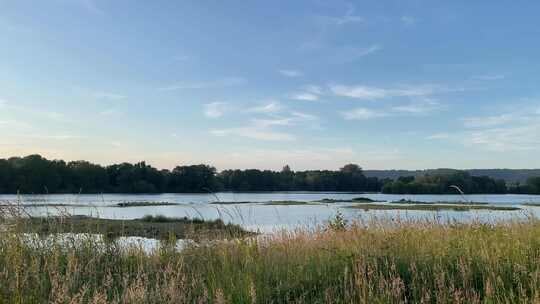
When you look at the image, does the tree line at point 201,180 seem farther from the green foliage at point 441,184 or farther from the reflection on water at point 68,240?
the reflection on water at point 68,240

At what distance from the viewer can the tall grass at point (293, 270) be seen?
519cm


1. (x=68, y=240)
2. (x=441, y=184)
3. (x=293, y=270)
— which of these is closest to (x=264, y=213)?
(x=68, y=240)

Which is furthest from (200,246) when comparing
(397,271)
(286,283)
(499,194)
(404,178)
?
(404,178)

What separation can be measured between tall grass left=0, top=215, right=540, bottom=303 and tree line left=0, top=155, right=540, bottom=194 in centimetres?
4234

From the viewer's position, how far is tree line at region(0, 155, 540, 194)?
6341cm

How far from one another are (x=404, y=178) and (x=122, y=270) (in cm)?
11020

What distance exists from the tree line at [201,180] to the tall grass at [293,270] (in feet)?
139

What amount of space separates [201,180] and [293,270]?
77.6 meters

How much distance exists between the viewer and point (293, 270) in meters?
6.67

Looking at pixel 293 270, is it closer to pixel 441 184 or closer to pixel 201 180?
pixel 441 184

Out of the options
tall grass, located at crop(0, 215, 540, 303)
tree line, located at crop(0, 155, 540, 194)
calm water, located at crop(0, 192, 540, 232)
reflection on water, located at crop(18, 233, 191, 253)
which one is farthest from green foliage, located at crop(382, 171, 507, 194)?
reflection on water, located at crop(18, 233, 191, 253)

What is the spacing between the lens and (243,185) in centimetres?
12900

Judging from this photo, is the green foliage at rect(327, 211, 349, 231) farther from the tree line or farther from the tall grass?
the tree line

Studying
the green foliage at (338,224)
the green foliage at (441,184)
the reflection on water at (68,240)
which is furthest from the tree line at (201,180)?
the reflection on water at (68,240)
